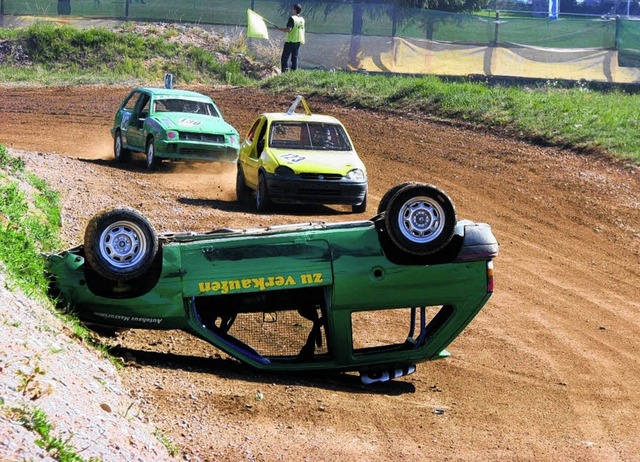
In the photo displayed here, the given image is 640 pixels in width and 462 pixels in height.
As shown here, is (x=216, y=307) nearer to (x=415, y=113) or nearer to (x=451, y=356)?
(x=451, y=356)

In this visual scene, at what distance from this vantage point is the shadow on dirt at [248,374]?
8.00m

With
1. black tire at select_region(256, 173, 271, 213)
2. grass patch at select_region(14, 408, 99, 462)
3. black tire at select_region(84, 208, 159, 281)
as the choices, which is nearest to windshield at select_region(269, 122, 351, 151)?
black tire at select_region(256, 173, 271, 213)

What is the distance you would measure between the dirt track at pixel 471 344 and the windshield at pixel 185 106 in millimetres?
1157

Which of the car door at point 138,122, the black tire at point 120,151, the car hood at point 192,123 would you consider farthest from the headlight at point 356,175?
the black tire at point 120,151

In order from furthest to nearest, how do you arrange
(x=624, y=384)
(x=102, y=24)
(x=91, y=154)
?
(x=102, y=24), (x=91, y=154), (x=624, y=384)

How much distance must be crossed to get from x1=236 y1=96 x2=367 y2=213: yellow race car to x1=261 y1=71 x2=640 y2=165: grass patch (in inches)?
252

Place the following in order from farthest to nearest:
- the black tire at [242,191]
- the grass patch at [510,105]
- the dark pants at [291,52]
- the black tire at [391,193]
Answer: the dark pants at [291,52] < the grass patch at [510,105] < the black tire at [242,191] < the black tire at [391,193]

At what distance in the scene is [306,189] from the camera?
51.3 feet

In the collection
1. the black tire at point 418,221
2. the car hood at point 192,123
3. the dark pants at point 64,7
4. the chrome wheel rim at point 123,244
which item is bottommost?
the car hood at point 192,123

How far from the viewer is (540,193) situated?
1783cm

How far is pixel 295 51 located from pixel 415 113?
294 inches

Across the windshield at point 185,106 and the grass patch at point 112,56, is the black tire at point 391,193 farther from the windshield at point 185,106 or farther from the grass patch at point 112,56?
the grass patch at point 112,56

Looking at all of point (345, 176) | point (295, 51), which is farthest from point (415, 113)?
point (345, 176)

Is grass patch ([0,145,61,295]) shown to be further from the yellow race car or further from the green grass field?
the green grass field
